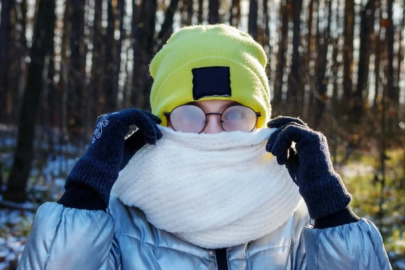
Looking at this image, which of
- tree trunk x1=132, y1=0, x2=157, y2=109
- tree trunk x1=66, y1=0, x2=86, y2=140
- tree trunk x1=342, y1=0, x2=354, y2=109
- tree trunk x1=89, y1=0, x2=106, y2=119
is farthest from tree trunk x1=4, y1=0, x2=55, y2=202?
tree trunk x1=342, y1=0, x2=354, y2=109

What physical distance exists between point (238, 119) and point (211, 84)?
0.48 feet

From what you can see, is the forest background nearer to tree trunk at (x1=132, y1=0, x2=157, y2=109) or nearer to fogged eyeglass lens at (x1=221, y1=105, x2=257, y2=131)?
tree trunk at (x1=132, y1=0, x2=157, y2=109)

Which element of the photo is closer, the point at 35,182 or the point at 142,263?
the point at 142,263

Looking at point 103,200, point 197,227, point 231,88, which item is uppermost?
point 231,88

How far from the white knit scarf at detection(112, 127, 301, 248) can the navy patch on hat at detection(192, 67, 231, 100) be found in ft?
0.51

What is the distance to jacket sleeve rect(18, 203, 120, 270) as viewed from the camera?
1.38 m

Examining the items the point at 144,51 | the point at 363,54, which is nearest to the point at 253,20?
the point at 144,51

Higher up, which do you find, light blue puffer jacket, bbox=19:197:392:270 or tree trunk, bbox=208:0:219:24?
tree trunk, bbox=208:0:219:24

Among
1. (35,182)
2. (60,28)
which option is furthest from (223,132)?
(60,28)

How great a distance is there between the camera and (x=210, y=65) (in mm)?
1697

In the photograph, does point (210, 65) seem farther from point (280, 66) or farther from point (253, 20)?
point (280, 66)

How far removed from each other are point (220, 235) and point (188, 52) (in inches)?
24.7

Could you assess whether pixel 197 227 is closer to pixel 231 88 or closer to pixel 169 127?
pixel 169 127

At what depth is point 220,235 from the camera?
1.58m
